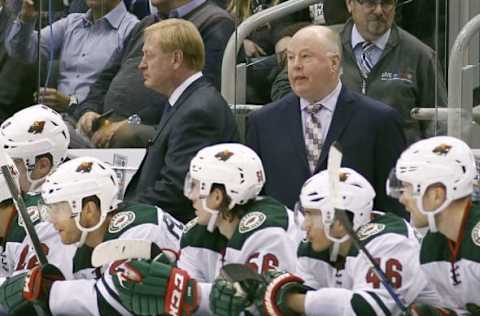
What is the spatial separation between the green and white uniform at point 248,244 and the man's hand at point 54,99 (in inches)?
87.4

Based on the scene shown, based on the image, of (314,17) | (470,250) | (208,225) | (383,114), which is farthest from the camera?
(314,17)

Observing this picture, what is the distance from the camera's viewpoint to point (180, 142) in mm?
8359

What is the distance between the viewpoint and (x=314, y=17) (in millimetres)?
9070

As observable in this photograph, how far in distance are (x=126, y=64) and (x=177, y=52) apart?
41.9 inches

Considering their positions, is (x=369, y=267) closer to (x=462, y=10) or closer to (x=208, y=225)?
(x=208, y=225)

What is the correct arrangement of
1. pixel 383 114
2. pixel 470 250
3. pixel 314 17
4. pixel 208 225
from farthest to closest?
pixel 314 17 < pixel 383 114 < pixel 208 225 < pixel 470 250

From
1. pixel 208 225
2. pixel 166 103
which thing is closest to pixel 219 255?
pixel 208 225

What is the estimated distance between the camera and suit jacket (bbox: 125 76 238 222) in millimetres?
8273

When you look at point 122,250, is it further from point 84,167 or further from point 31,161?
point 31,161

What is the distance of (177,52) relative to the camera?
8.52m

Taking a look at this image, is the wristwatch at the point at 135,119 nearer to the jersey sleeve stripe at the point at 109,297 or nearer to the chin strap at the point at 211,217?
the chin strap at the point at 211,217

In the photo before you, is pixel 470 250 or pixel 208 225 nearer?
pixel 470 250

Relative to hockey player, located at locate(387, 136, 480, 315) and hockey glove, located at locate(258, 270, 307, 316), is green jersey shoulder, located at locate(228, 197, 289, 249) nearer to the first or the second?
hockey glove, located at locate(258, 270, 307, 316)

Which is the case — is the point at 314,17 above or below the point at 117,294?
above
